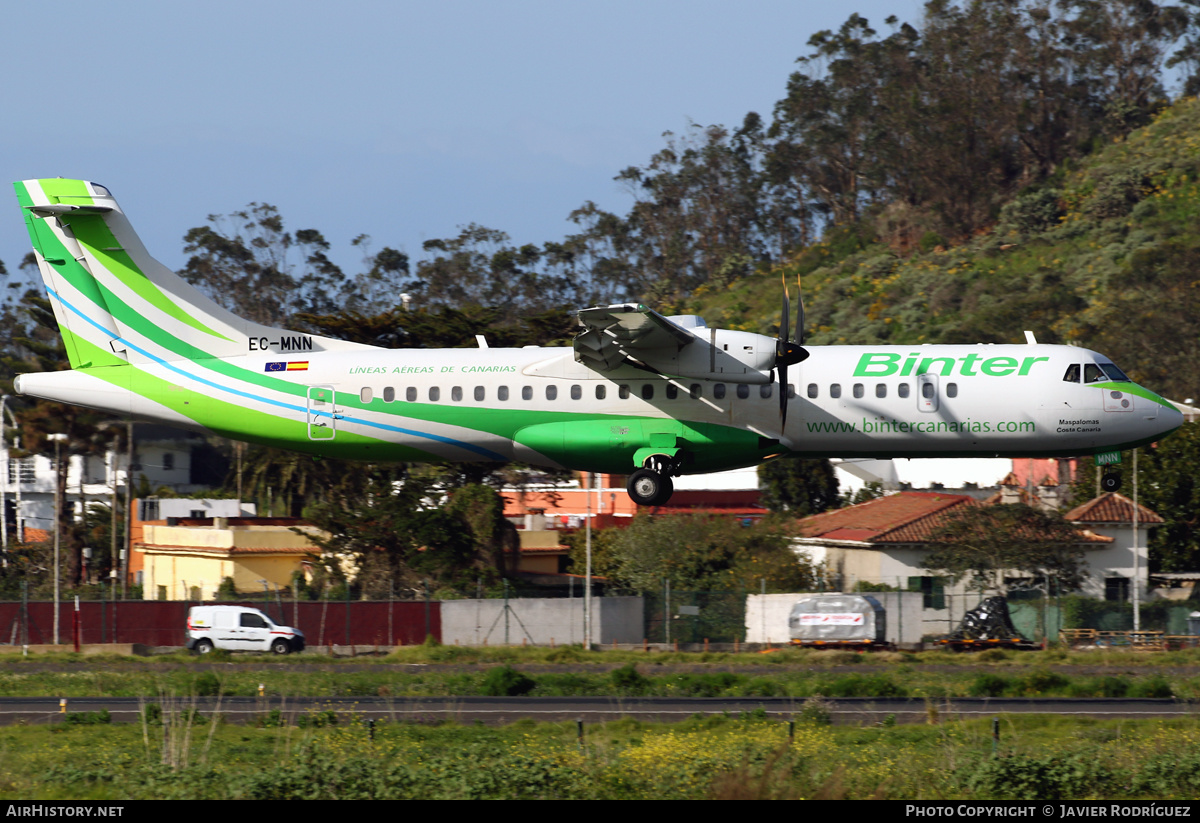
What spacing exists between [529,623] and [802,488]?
31.6 m

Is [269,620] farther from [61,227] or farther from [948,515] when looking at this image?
[948,515]

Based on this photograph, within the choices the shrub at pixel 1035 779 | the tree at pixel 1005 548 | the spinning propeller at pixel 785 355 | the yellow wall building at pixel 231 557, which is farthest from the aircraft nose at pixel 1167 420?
the yellow wall building at pixel 231 557

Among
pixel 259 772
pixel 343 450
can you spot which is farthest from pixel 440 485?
pixel 259 772

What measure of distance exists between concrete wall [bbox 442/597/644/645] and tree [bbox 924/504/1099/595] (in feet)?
42.7

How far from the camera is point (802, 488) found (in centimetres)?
6925

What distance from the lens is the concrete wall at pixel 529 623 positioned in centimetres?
4069

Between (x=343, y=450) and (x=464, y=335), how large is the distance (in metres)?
19.8

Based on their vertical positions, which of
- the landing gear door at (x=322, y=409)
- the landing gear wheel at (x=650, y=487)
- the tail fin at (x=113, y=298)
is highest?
the tail fin at (x=113, y=298)

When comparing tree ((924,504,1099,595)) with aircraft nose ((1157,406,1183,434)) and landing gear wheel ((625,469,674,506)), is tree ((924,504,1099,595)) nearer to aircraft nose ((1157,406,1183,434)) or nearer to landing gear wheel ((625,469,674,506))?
aircraft nose ((1157,406,1183,434))

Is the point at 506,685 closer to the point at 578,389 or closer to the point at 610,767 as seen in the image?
the point at 578,389

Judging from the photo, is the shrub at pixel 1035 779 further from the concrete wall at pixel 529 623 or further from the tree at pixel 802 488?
the tree at pixel 802 488

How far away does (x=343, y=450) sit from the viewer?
2744 cm

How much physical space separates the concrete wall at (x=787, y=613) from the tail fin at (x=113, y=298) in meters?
18.4

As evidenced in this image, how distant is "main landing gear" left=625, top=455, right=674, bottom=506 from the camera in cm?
2569
